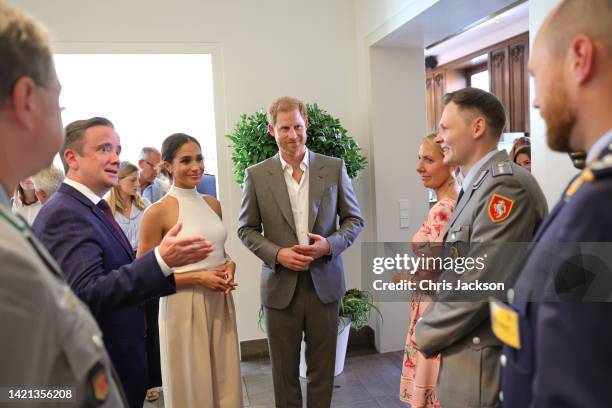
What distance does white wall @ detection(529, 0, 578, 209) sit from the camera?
71.4 inches

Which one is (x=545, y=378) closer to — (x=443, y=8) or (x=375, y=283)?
(x=443, y=8)

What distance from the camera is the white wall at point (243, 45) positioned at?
3.32m

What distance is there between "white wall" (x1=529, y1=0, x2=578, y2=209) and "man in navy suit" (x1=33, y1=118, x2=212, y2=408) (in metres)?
1.45

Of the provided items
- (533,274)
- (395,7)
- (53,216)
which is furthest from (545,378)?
(395,7)

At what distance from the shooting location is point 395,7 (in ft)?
10.3

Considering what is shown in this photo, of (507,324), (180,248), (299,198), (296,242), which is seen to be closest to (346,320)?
(296,242)


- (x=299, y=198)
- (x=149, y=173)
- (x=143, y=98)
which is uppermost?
(x=143, y=98)

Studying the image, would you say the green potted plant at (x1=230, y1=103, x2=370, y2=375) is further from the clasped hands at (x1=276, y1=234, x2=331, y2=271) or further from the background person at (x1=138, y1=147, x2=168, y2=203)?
the background person at (x1=138, y1=147, x2=168, y2=203)

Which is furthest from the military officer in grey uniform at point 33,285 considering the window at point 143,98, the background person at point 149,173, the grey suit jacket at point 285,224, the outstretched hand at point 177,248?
the window at point 143,98

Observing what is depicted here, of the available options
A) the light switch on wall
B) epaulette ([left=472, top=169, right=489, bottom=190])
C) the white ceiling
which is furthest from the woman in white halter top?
the light switch on wall

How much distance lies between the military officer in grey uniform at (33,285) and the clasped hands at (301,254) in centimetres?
158

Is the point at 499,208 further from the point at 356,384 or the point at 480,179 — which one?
the point at 356,384

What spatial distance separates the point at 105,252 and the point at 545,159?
179 cm

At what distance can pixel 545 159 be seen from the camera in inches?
75.0
